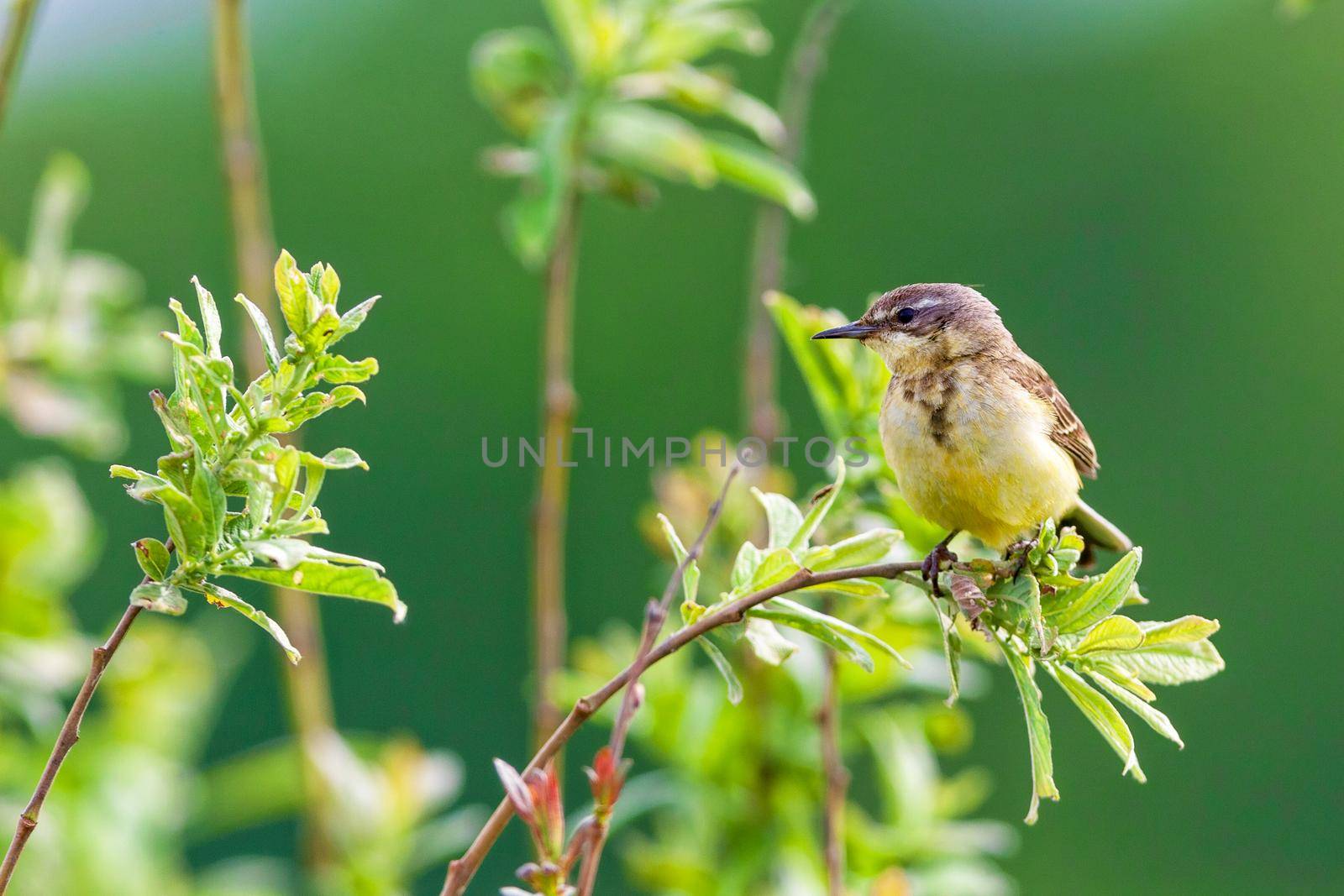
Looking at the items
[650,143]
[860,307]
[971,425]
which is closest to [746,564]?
[971,425]

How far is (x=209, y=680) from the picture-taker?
2.89m

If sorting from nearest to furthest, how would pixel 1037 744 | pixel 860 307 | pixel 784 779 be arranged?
1. pixel 1037 744
2. pixel 784 779
3. pixel 860 307

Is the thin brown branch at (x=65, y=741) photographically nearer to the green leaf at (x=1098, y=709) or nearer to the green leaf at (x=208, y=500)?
the green leaf at (x=208, y=500)

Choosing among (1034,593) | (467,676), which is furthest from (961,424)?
(467,676)

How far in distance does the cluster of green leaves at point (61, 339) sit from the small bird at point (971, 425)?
1.33 m

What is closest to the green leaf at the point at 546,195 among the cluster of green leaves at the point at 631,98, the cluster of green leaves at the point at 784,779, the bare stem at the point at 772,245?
the cluster of green leaves at the point at 631,98

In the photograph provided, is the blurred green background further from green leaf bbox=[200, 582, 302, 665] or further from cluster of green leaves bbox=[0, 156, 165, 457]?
green leaf bbox=[200, 582, 302, 665]

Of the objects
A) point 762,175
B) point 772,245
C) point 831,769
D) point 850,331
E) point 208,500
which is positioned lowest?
point 831,769

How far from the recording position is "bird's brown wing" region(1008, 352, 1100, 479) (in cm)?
233

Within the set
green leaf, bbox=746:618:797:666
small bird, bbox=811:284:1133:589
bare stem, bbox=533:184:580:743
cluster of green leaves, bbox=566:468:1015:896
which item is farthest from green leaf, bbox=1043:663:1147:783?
bare stem, bbox=533:184:580:743

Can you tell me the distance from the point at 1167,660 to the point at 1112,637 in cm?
8

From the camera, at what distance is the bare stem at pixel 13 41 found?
1695 mm

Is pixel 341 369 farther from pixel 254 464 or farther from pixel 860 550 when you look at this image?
pixel 860 550

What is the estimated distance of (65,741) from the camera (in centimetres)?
91
